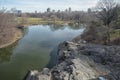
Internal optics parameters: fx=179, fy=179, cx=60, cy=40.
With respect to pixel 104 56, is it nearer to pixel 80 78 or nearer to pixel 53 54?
pixel 80 78

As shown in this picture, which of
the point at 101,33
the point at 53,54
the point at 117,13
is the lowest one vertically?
the point at 53,54

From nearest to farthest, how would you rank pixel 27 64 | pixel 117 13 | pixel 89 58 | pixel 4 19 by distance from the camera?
pixel 89 58
pixel 27 64
pixel 117 13
pixel 4 19

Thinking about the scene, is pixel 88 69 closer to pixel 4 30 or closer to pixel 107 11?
pixel 107 11

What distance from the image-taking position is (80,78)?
690 inches

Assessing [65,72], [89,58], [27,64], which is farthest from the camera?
[27,64]

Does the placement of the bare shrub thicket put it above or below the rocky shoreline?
above

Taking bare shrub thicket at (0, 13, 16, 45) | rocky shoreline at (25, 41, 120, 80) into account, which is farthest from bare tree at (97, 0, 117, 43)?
→ bare shrub thicket at (0, 13, 16, 45)

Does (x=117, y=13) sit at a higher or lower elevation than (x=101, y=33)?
higher

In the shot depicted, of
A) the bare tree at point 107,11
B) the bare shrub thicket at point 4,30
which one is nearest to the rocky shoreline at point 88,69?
the bare tree at point 107,11

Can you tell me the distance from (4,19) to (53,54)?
1724cm

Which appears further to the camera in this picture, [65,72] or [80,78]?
[65,72]

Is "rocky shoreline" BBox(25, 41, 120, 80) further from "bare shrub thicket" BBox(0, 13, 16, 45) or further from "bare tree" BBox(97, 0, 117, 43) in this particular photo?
"bare shrub thicket" BBox(0, 13, 16, 45)

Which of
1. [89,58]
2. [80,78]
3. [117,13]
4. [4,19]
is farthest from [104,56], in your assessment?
[4,19]

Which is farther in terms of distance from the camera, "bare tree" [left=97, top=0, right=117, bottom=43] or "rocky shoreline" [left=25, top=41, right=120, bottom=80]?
"bare tree" [left=97, top=0, right=117, bottom=43]
